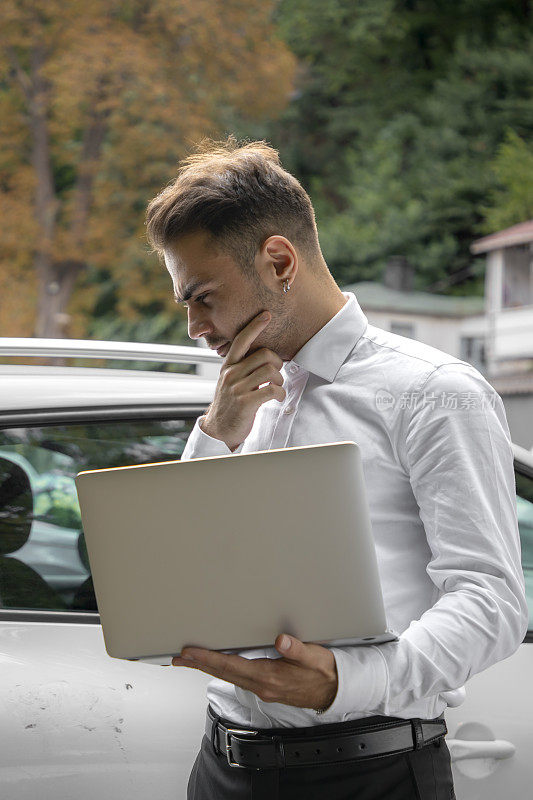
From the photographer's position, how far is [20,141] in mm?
23828

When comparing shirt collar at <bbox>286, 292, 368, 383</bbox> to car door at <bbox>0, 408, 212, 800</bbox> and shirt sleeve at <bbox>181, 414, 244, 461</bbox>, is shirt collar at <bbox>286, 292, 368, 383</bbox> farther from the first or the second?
car door at <bbox>0, 408, 212, 800</bbox>

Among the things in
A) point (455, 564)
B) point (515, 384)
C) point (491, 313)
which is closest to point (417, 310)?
point (491, 313)

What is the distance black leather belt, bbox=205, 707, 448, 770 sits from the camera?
1403mm

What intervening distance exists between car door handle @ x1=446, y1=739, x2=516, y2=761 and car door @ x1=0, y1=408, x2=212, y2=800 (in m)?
A: 0.49

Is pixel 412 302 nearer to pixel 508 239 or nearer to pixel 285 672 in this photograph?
pixel 508 239

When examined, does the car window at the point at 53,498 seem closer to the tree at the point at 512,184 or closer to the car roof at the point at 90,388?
the car roof at the point at 90,388

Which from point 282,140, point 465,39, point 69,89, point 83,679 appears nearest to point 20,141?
point 69,89

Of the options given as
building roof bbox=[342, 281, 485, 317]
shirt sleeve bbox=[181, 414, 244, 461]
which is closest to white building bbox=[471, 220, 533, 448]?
building roof bbox=[342, 281, 485, 317]

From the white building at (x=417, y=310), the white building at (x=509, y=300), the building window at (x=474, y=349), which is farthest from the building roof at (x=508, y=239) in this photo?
the building window at (x=474, y=349)

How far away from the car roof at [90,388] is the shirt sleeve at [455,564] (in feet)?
3.07

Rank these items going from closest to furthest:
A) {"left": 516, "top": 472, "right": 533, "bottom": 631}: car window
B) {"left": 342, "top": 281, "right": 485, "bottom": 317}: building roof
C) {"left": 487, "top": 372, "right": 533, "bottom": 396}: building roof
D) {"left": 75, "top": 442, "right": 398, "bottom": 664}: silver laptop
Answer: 1. {"left": 75, "top": 442, "right": 398, "bottom": 664}: silver laptop
2. {"left": 516, "top": 472, "right": 533, "bottom": 631}: car window
3. {"left": 487, "top": 372, "right": 533, "bottom": 396}: building roof
4. {"left": 342, "top": 281, "right": 485, "bottom": 317}: building roof

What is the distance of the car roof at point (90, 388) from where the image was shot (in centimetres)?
209

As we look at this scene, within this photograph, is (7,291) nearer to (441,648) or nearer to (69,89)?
(69,89)

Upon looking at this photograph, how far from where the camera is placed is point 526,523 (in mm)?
2318
